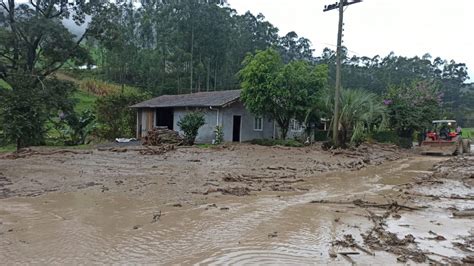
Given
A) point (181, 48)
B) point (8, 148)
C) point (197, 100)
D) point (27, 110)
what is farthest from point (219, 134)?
point (181, 48)

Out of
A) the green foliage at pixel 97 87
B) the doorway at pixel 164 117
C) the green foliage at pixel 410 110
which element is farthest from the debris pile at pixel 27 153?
the green foliage at pixel 97 87

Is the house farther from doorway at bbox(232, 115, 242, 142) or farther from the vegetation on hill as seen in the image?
the vegetation on hill

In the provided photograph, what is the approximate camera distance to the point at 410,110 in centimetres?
2970

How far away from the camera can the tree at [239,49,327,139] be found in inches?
938

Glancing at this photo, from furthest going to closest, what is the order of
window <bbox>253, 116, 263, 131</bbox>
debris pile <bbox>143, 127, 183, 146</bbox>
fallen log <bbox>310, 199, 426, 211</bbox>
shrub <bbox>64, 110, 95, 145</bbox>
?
window <bbox>253, 116, 263, 131</bbox>, shrub <bbox>64, 110, 95, 145</bbox>, debris pile <bbox>143, 127, 183, 146</bbox>, fallen log <bbox>310, 199, 426, 211</bbox>

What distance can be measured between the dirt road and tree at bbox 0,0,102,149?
6239mm

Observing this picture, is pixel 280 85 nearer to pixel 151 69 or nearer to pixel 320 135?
pixel 320 135

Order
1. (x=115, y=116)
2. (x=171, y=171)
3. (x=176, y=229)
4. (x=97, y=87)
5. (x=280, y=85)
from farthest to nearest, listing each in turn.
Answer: (x=97, y=87), (x=115, y=116), (x=280, y=85), (x=171, y=171), (x=176, y=229)

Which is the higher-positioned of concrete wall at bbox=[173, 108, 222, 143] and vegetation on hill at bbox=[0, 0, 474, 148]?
vegetation on hill at bbox=[0, 0, 474, 148]

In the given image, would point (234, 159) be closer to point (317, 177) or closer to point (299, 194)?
point (317, 177)

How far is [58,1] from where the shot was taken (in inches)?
1017

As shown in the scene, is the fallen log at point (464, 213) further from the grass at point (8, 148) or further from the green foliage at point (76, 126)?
the grass at point (8, 148)

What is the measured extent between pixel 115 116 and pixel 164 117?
13.8ft

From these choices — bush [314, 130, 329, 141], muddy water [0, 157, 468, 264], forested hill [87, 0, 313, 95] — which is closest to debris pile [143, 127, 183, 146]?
muddy water [0, 157, 468, 264]
